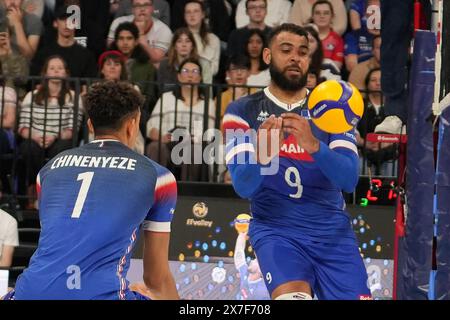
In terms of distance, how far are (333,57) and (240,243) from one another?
2711 millimetres

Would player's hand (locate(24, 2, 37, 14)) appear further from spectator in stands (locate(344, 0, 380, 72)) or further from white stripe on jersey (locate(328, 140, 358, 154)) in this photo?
white stripe on jersey (locate(328, 140, 358, 154))

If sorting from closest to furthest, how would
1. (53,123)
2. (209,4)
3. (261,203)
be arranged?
(261,203)
(53,123)
(209,4)

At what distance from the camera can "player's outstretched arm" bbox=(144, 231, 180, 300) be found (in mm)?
4949

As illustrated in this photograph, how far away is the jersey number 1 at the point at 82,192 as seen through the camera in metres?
4.82

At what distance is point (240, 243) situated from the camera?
9.88 metres

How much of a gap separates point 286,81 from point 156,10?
5.55 meters

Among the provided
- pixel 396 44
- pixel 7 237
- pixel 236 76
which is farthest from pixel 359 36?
pixel 7 237

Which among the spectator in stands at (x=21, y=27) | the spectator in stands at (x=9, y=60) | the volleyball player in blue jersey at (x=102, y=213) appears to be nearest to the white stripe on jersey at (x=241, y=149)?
the volleyball player in blue jersey at (x=102, y=213)

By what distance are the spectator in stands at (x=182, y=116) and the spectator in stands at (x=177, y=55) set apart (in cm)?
16

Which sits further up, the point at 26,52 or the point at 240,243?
the point at 26,52

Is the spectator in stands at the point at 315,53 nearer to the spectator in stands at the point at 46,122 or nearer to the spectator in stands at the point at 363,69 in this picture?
the spectator in stands at the point at 363,69

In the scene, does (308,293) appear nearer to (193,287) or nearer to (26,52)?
(193,287)

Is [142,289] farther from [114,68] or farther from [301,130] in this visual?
[114,68]
